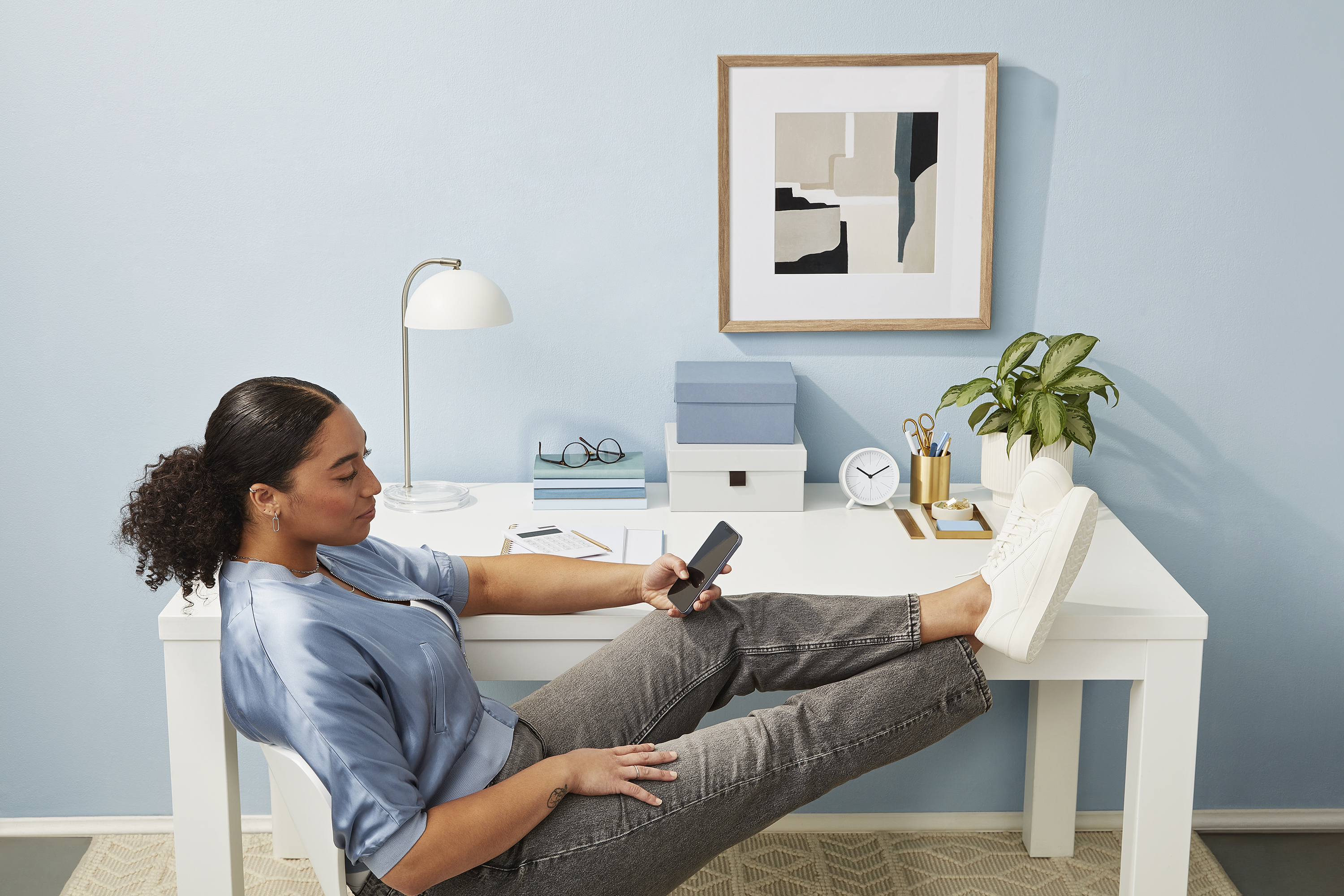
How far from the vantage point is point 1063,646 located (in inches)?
60.1

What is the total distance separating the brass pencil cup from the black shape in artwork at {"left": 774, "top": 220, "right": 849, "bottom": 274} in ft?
1.25

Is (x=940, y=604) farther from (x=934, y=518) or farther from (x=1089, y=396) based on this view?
(x=1089, y=396)

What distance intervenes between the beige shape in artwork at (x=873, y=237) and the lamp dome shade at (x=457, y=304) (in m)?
0.66

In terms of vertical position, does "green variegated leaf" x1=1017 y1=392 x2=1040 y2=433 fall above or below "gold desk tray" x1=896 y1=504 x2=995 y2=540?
above

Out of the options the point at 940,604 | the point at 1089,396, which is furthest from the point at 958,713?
the point at 1089,396

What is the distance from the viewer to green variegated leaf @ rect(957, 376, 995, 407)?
1.92m

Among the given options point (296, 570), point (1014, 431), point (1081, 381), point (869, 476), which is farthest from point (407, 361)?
point (1081, 381)

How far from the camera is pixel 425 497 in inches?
79.5

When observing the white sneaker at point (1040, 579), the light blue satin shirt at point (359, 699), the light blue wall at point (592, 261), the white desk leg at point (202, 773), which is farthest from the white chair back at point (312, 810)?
the light blue wall at point (592, 261)

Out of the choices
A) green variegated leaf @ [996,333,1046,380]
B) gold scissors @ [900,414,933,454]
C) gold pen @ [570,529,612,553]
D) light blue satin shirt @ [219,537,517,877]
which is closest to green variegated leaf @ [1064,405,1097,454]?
green variegated leaf @ [996,333,1046,380]

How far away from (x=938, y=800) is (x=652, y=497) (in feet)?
2.91

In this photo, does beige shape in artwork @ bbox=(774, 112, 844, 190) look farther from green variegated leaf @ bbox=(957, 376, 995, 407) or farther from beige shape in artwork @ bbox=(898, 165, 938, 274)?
green variegated leaf @ bbox=(957, 376, 995, 407)

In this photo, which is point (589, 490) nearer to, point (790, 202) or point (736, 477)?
point (736, 477)

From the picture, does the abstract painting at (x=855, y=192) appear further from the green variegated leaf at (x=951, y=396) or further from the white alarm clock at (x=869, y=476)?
the white alarm clock at (x=869, y=476)
